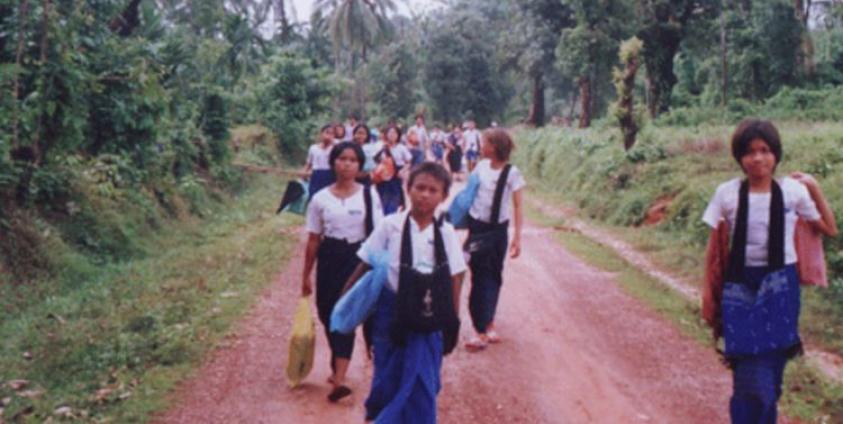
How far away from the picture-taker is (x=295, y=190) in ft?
24.8

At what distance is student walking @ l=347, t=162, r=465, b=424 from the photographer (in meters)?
4.18

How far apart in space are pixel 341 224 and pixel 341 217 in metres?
0.05

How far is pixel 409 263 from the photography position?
4.24 m

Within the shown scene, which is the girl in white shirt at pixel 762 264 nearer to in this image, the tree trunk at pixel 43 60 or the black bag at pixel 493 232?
the black bag at pixel 493 232

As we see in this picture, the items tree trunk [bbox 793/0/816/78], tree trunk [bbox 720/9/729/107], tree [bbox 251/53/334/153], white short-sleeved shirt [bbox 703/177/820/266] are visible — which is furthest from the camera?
tree trunk [bbox 793/0/816/78]

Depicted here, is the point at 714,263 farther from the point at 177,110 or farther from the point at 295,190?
the point at 177,110

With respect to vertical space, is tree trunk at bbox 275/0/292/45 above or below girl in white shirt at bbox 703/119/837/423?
above

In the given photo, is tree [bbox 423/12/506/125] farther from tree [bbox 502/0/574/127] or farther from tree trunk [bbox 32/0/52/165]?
tree trunk [bbox 32/0/52/165]

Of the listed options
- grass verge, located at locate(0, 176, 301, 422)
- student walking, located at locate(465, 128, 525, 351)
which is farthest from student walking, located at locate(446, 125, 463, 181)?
student walking, located at locate(465, 128, 525, 351)

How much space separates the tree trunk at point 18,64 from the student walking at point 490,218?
4.98m

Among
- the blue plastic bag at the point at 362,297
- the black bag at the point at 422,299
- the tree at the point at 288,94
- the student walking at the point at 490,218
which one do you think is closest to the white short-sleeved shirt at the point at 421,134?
the tree at the point at 288,94


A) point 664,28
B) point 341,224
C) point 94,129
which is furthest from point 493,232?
point 664,28

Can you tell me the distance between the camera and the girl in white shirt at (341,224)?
550cm

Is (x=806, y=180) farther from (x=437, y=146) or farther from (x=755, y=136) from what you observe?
(x=437, y=146)
